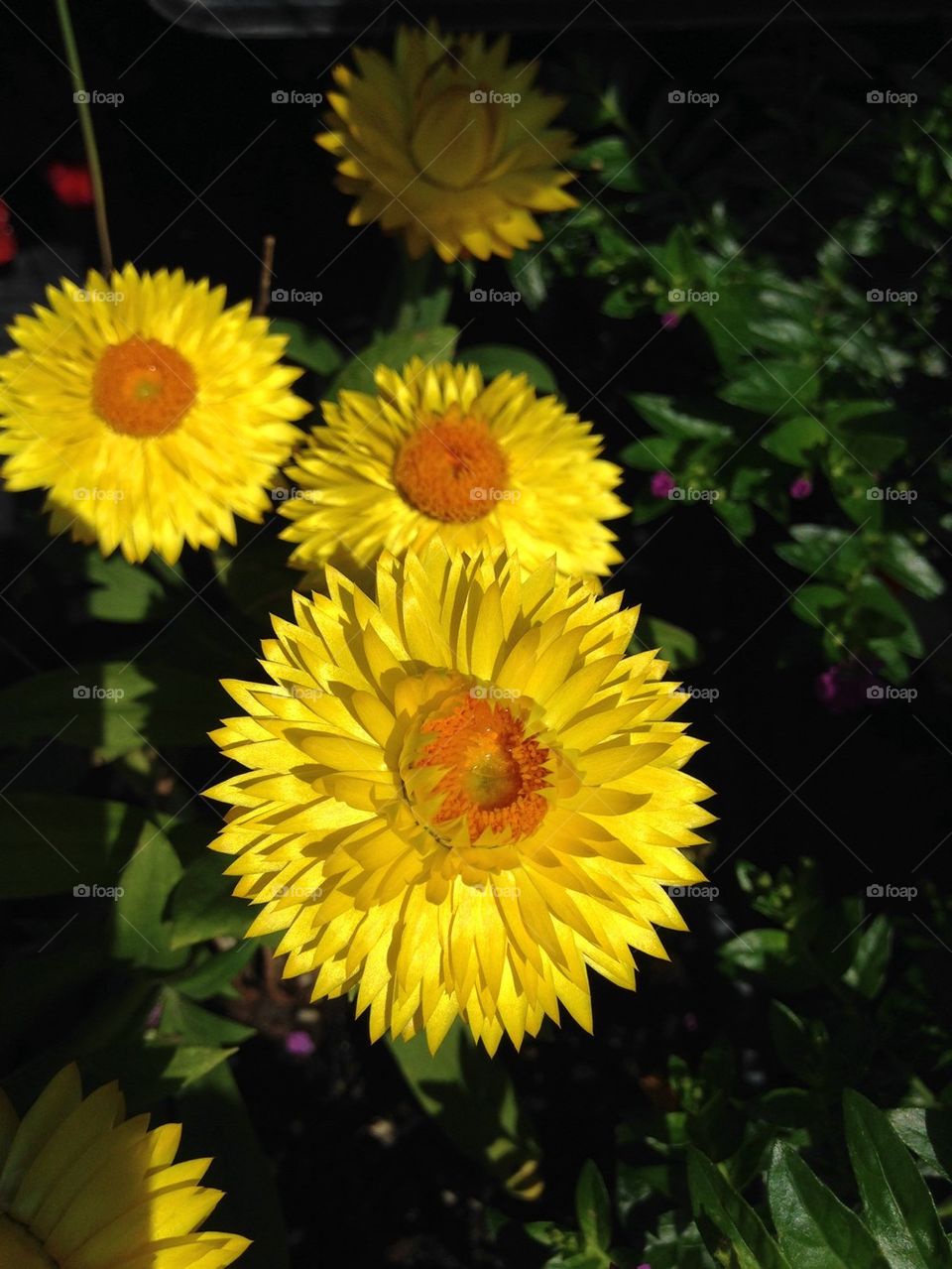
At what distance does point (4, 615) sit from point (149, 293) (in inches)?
41.2

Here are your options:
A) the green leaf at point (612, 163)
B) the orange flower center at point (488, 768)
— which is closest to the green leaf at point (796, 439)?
the green leaf at point (612, 163)

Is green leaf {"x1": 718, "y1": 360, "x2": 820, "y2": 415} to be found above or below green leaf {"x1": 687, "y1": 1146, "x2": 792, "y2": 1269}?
above

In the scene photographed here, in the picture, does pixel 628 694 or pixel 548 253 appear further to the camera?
pixel 548 253

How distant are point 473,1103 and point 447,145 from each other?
1.86m

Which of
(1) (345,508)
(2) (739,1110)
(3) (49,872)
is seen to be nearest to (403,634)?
(1) (345,508)

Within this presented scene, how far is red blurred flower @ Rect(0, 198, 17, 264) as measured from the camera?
2.65 m

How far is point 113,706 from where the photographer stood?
1859 millimetres

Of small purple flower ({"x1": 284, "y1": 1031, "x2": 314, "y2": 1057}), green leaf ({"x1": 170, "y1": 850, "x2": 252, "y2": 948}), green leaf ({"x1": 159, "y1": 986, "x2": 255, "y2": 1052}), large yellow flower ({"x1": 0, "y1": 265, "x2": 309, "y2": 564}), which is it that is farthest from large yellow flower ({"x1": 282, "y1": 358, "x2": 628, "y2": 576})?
small purple flower ({"x1": 284, "y1": 1031, "x2": 314, "y2": 1057})

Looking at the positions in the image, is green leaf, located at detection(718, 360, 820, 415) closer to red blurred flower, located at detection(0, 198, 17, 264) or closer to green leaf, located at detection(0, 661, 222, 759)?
green leaf, located at detection(0, 661, 222, 759)

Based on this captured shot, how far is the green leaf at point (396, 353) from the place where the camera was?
78.8 inches

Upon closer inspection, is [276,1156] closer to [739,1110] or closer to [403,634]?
[739,1110]

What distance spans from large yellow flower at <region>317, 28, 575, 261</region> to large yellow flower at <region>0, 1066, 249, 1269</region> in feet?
5.18

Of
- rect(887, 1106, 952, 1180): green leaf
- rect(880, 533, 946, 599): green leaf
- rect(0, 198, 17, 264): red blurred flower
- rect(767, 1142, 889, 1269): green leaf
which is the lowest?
rect(767, 1142, 889, 1269): green leaf

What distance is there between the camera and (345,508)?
1741mm
